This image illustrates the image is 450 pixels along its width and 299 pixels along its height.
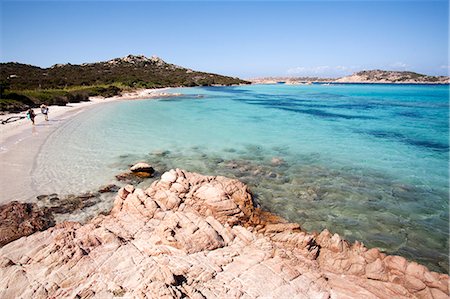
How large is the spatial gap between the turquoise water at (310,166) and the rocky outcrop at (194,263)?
7.06ft

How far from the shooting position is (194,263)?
6230mm

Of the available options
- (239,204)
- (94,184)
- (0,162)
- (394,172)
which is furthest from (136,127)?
(394,172)

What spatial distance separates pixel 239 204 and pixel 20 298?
6224 millimetres

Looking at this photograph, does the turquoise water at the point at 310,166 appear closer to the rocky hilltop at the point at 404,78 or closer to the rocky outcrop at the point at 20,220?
the rocky outcrop at the point at 20,220

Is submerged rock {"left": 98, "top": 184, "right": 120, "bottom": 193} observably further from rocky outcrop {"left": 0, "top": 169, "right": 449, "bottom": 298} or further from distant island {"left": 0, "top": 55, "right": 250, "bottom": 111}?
distant island {"left": 0, "top": 55, "right": 250, "bottom": 111}

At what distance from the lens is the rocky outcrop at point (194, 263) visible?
5465 mm

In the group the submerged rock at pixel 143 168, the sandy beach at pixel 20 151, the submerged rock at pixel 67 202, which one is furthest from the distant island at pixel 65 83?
the submerged rock at pixel 67 202

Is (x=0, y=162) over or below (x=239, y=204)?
over

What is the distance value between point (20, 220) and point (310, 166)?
1327 centimetres

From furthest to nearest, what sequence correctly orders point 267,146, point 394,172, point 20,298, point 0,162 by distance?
point 267,146, point 394,172, point 0,162, point 20,298

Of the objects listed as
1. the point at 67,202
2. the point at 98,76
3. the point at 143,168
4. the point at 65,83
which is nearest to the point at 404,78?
the point at 98,76

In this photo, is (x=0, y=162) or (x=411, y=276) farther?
(x=0, y=162)

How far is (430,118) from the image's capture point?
36.7m

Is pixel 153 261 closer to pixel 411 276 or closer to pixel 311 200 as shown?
pixel 411 276
